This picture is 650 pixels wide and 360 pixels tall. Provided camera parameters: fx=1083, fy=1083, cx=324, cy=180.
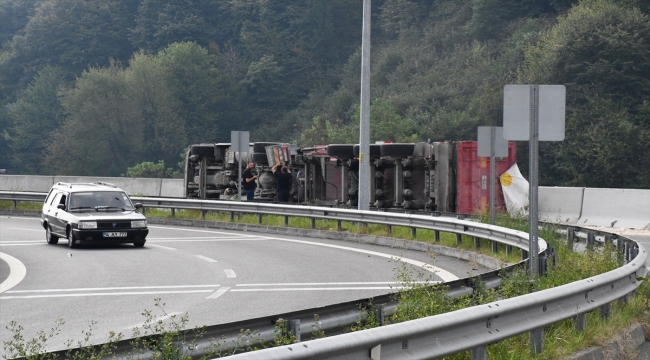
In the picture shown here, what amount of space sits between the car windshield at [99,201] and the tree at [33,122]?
8252 centimetres

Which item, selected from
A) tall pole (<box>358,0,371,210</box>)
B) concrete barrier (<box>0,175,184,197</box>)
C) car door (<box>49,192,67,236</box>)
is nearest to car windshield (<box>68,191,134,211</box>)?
car door (<box>49,192,67,236</box>)

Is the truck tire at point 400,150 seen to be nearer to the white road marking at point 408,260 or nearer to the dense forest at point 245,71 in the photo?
the white road marking at point 408,260

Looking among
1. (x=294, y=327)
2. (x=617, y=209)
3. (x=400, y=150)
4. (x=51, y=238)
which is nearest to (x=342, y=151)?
(x=400, y=150)

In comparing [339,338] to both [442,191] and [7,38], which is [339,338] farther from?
[7,38]

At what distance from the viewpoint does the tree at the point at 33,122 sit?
4134 inches

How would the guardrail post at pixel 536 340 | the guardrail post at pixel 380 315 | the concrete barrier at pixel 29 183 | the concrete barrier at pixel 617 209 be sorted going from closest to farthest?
the guardrail post at pixel 380 315
the guardrail post at pixel 536 340
the concrete barrier at pixel 617 209
the concrete barrier at pixel 29 183

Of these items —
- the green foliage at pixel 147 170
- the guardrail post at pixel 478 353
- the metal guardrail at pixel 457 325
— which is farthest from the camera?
the green foliage at pixel 147 170

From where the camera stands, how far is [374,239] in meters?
Result: 24.3

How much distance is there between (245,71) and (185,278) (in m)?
89.2

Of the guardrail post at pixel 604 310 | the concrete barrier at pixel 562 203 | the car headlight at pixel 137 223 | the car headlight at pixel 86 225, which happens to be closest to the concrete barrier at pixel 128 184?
the concrete barrier at pixel 562 203

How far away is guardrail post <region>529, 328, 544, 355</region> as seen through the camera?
809cm

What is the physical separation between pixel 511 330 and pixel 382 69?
283 ft

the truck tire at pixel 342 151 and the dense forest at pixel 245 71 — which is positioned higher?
the dense forest at pixel 245 71

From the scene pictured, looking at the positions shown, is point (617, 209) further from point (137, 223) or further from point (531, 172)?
point (531, 172)
